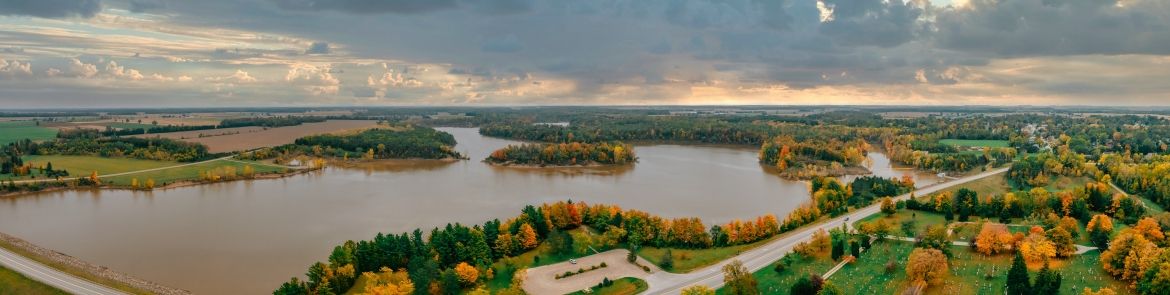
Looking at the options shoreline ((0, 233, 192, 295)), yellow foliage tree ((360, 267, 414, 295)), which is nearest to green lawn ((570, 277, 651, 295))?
yellow foliage tree ((360, 267, 414, 295))

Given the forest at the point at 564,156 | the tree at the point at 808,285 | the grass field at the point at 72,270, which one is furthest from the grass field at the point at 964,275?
the forest at the point at 564,156

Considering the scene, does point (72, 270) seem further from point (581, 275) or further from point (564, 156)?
point (564, 156)

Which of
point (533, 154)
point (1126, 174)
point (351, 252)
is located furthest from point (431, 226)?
point (1126, 174)

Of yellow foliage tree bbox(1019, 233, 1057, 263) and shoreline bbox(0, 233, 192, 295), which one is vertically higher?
yellow foliage tree bbox(1019, 233, 1057, 263)

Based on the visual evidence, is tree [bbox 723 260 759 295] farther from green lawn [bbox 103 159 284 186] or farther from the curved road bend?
green lawn [bbox 103 159 284 186]

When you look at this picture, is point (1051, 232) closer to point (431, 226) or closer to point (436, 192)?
point (431, 226)

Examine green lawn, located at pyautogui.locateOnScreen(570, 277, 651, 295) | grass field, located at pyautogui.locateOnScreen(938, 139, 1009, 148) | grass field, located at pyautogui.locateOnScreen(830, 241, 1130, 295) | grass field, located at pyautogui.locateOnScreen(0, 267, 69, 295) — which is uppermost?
grass field, located at pyautogui.locateOnScreen(938, 139, 1009, 148)

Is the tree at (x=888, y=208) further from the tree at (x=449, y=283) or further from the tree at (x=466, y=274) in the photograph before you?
the tree at (x=449, y=283)
